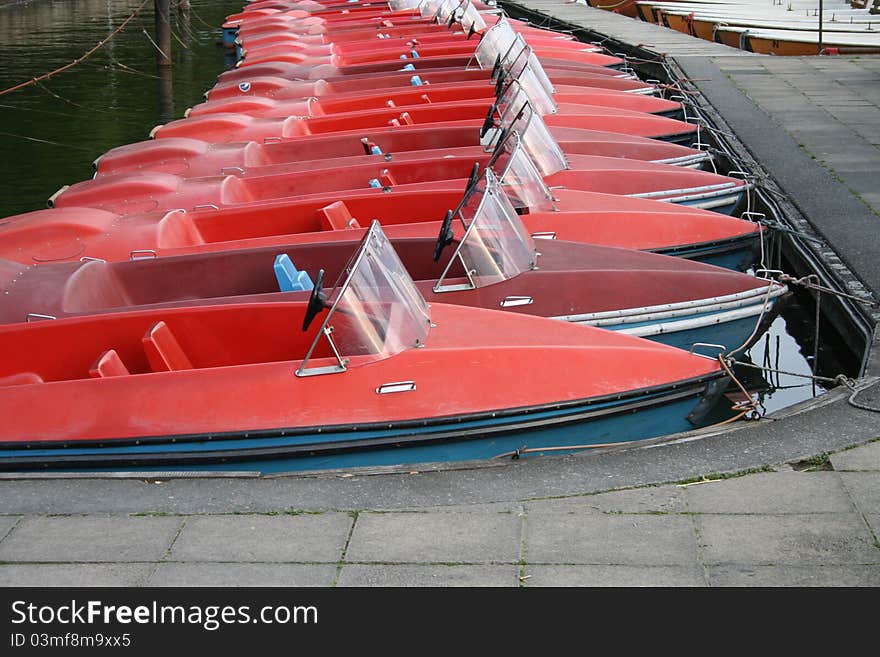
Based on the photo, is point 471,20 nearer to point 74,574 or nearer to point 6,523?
point 6,523

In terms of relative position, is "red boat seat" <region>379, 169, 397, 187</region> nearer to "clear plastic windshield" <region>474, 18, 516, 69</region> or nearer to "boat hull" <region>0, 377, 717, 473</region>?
"boat hull" <region>0, 377, 717, 473</region>

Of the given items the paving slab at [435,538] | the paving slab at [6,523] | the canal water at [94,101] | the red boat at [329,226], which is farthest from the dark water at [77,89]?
the paving slab at [435,538]

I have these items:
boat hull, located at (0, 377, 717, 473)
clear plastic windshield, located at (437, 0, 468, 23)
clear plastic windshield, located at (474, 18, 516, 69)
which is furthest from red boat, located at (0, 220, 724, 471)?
clear plastic windshield, located at (437, 0, 468, 23)

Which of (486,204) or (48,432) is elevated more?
(486,204)

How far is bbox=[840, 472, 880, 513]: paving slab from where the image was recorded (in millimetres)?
4753

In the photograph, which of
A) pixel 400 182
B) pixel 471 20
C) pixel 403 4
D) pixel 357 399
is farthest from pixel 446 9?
pixel 357 399

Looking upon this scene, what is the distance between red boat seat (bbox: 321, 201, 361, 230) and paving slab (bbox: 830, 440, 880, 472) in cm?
440

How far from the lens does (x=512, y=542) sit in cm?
453

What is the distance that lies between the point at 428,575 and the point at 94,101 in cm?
1812

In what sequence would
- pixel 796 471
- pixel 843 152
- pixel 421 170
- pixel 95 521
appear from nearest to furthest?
pixel 95 521
pixel 796 471
pixel 421 170
pixel 843 152

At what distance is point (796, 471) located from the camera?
5125 millimetres
